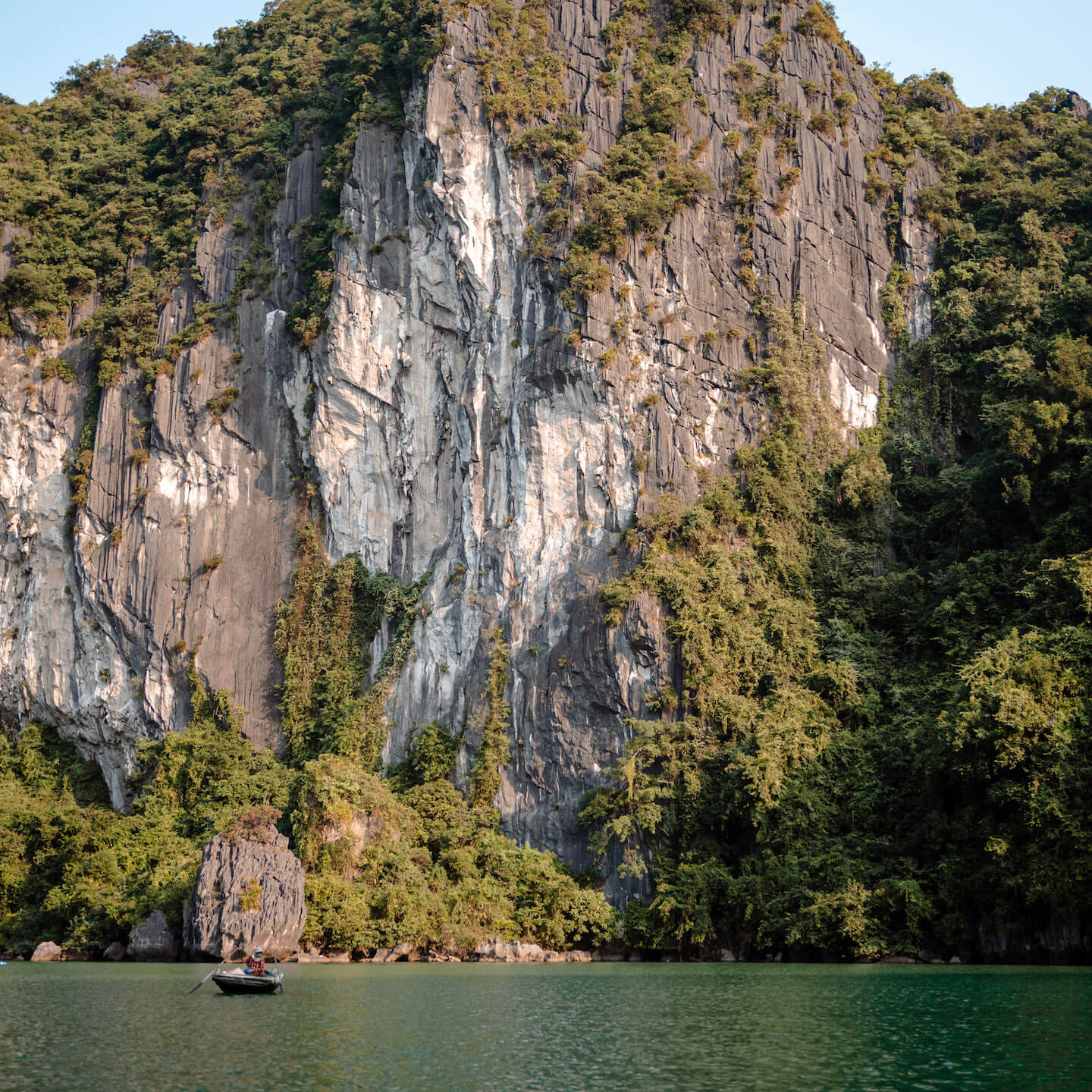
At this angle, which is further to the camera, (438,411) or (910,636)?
(438,411)

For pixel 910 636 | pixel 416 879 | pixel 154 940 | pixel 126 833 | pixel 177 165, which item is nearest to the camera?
pixel 154 940

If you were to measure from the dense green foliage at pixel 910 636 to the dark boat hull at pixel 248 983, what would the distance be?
1245cm

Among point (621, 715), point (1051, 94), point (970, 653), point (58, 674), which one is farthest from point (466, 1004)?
point (1051, 94)

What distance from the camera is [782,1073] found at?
45.7 ft

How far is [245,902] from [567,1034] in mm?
16114

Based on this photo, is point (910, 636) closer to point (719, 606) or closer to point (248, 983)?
point (719, 606)

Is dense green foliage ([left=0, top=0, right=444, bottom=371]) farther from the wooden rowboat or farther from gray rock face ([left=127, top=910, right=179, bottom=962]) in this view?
the wooden rowboat

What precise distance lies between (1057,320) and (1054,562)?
12.9 meters

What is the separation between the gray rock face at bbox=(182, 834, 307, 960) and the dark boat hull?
7773mm

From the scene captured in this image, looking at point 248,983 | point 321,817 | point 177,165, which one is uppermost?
point 177,165

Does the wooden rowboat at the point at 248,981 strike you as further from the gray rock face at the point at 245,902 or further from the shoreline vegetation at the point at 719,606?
the shoreline vegetation at the point at 719,606

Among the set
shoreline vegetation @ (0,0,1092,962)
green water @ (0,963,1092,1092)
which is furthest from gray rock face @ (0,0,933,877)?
green water @ (0,963,1092,1092)

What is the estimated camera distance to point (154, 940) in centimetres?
3366

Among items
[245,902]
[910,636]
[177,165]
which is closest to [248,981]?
[245,902]
